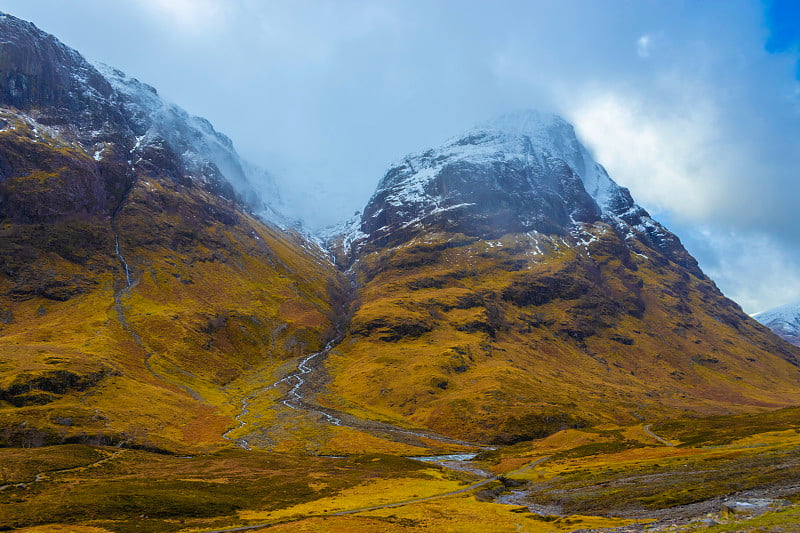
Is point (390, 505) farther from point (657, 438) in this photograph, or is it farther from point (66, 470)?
point (657, 438)

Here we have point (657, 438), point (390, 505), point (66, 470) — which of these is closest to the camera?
point (390, 505)

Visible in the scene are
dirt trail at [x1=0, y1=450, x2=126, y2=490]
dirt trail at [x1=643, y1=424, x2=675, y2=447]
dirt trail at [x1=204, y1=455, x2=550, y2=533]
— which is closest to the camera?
dirt trail at [x1=204, y1=455, x2=550, y2=533]

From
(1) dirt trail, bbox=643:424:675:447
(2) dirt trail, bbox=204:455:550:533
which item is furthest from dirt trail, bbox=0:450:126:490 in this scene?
(1) dirt trail, bbox=643:424:675:447

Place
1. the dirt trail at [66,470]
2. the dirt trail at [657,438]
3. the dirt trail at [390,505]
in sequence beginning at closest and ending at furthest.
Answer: the dirt trail at [390,505] → the dirt trail at [66,470] → the dirt trail at [657,438]

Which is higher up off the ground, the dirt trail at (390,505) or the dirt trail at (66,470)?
the dirt trail at (66,470)

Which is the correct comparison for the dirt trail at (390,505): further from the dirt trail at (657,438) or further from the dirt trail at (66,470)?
the dirt trail at (66,470)

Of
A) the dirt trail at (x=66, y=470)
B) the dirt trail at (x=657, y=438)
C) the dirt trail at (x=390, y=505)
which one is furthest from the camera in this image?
the dirt trail at (x=657, y=438)

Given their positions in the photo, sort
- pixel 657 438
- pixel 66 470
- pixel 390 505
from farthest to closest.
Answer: pixel 657 438
pixel 66 470
pixel 390 505

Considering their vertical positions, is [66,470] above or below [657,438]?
below

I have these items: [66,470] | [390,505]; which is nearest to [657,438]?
[390,505]

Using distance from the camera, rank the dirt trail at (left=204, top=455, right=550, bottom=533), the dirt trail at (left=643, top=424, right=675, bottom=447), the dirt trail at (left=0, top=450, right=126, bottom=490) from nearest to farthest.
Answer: the dirt trail at (left=204, top=455, right=550, bottom=533) < the dirt trail at (left=0, top=450, right=126, bottom=490) < the dirt trail at (left=643, top=424, right=675, bottom=447)

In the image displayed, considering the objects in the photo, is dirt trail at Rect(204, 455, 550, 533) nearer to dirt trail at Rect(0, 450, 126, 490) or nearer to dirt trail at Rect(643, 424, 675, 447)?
dirt trail at Rect(643, 424, 675, 447)

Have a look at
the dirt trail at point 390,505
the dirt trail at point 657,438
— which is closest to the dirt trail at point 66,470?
the dirt trail at point 390,505

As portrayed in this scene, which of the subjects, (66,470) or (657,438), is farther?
(657,438)
